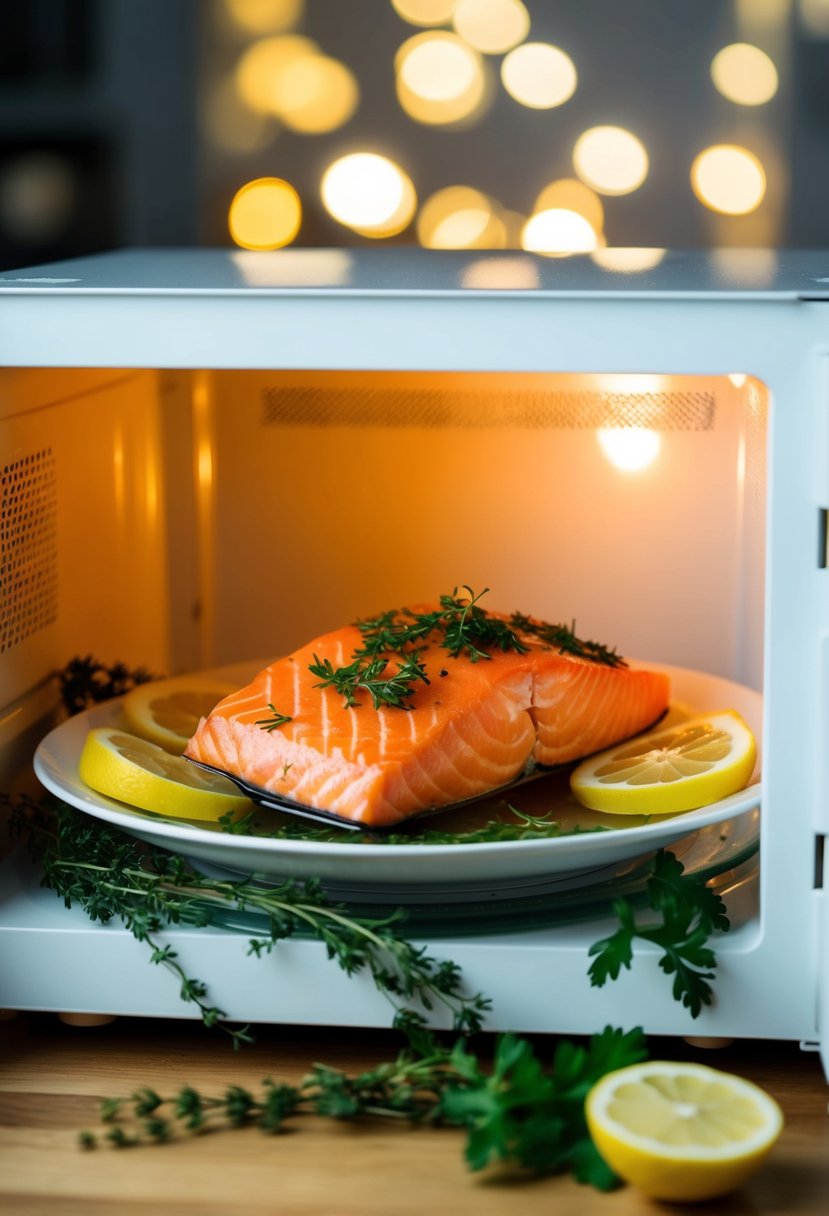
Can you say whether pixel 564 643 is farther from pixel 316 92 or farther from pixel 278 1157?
pixel 316 92

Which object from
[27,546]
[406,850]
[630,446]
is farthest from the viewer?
[630,446]

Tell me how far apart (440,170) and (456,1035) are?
32.3 inches

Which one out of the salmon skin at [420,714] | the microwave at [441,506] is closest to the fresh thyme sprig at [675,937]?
the microwave at [441,506]

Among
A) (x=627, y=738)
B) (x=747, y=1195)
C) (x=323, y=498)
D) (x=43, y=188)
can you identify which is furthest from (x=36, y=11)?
(x=747, y=1195)

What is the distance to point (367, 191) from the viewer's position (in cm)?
136

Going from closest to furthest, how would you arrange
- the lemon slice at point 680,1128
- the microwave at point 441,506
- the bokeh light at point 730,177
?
the lemon slice at point 680,1128 < the microwave at point 441,506 < the bokeh light at point 730,177

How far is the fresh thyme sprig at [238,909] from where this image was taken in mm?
811

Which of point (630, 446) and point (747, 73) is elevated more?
point (747, 73)

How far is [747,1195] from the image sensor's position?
0.73 m

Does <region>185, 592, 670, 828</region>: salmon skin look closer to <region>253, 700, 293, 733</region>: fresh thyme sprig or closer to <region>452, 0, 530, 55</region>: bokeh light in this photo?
<region>253, 700, 293, 733</region>: fresh thyme sprig

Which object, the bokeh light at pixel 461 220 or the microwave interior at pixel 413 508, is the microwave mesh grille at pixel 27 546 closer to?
the microwave interior at pixel 413 508

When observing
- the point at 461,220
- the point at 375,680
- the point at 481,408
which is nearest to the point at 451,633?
the point at 375,680

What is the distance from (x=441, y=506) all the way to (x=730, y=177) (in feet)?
1.33

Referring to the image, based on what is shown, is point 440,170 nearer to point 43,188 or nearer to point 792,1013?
point 43,188
